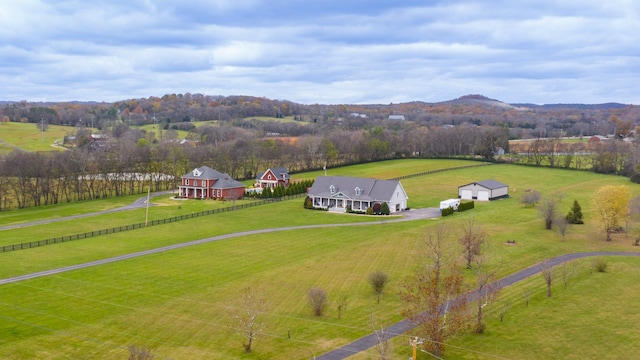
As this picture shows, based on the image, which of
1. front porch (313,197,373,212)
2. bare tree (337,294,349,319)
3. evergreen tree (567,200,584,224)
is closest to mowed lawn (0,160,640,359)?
bare tree (337,294,349,319)

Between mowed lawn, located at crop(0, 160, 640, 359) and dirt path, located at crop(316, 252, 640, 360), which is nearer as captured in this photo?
dirt path, located at crop(316, 252, 640, 360)

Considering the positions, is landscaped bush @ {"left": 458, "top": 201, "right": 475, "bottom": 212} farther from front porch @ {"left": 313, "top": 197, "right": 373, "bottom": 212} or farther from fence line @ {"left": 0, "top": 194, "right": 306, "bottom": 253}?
fence line @ {"left": 0, "top": 194, "right": 306, "bottom": 253}

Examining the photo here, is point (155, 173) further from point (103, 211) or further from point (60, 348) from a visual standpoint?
point (60, 348)

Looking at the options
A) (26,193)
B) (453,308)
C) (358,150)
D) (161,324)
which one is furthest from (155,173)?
(453,308)

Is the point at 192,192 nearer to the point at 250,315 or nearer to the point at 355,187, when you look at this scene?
the point at 355,187

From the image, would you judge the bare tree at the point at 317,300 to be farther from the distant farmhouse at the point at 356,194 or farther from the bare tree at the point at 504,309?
the distant farmhouse at the point at 356,194

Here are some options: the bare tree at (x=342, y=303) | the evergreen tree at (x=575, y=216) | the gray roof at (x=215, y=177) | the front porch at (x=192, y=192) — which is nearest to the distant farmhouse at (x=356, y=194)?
the gray roof at (x=215, y=177)
